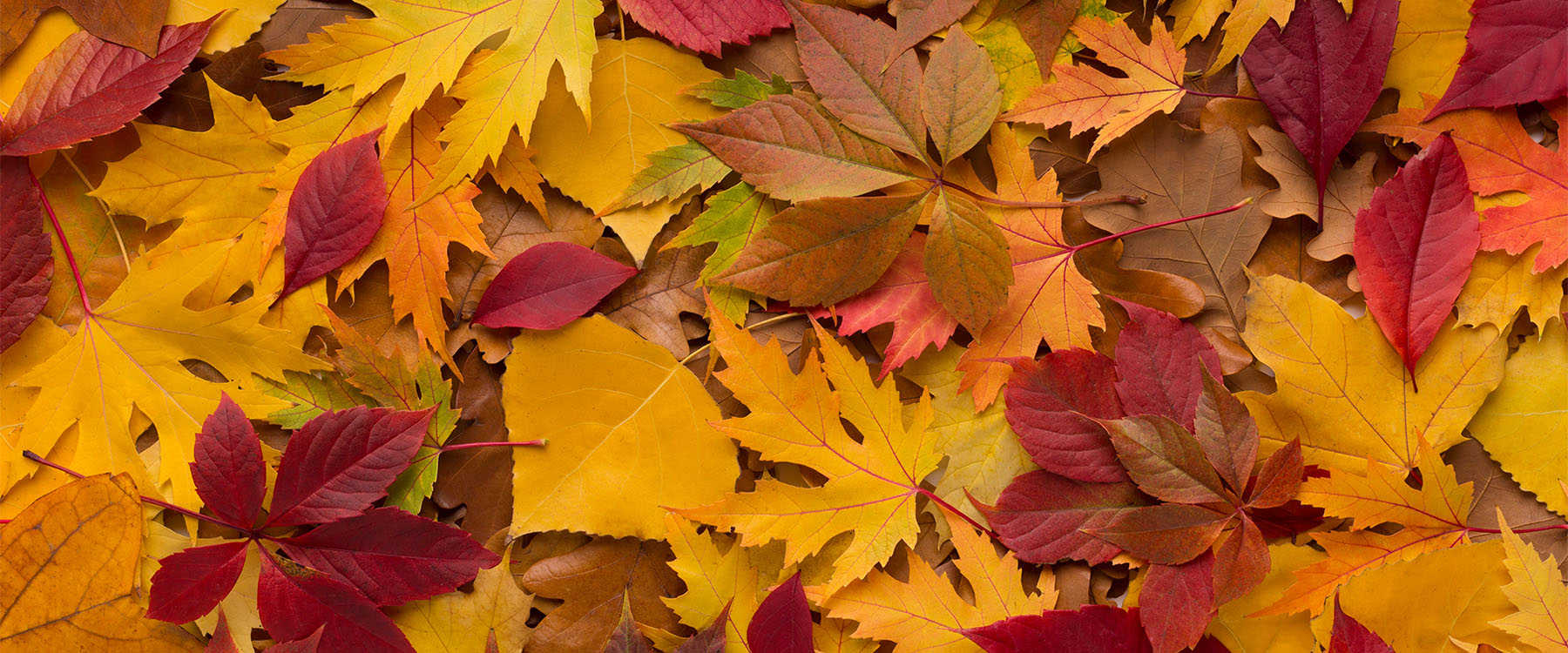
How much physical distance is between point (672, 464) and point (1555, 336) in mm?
690

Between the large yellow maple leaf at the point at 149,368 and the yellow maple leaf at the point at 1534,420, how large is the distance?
92cm

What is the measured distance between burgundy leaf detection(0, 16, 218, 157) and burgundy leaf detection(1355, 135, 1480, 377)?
92 cm

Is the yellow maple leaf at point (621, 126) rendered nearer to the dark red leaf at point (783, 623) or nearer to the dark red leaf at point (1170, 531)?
the dark red leaf at point (783, 623)

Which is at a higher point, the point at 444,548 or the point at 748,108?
the point at 748,108

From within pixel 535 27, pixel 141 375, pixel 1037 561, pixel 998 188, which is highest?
pixel 535 27

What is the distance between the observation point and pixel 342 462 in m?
0.62

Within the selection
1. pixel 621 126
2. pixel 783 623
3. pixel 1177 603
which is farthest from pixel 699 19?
pixel 1177 603

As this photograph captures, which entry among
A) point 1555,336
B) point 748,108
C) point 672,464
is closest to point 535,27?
point 748,108

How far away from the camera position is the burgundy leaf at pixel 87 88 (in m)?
0.63

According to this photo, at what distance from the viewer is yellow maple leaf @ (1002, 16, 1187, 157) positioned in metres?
0.64

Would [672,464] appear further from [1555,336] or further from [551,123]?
[1555,336]

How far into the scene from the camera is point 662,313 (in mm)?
670

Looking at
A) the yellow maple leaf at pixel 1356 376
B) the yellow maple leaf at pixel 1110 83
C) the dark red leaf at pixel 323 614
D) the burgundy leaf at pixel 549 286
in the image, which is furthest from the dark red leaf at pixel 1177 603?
the dark red leaf at pixel 323 614

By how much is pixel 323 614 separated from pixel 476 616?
0.11m
